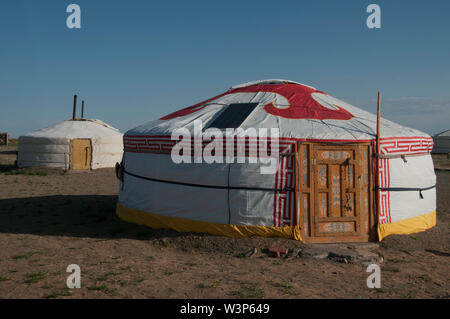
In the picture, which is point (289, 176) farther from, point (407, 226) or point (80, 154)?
point (80, 154)

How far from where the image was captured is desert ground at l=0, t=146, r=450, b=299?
3.90 m

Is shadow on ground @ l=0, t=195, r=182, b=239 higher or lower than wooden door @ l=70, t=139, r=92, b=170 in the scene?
lower

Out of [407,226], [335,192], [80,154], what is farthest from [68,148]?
[407,226]

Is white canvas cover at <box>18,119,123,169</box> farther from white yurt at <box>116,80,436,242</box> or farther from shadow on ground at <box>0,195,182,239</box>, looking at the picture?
→ white yurt at <box>116,80,436,242</box>

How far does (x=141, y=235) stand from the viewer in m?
5.87

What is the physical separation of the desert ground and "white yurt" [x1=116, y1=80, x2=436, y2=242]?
287mm

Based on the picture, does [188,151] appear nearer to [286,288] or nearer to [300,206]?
[300,206]

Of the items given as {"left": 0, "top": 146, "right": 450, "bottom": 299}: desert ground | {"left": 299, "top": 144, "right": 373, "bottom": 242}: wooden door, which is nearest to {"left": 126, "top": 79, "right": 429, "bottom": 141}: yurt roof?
{"left": 299, "top": 144, "right": 373, "bottom": 242}: wooden door

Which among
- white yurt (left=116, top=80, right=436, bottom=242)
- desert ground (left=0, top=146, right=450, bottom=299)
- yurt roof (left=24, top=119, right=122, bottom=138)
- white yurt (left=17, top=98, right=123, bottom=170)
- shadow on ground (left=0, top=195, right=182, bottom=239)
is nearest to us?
desert ground (left=0, top=146, right=450, bottom=299)

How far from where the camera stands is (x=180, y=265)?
4.71 m

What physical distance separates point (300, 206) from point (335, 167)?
A: 753mm

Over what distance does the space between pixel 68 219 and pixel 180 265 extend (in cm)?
326

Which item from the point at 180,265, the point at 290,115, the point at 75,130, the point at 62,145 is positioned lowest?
the point at 180,265

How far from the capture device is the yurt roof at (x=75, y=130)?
14234mm
